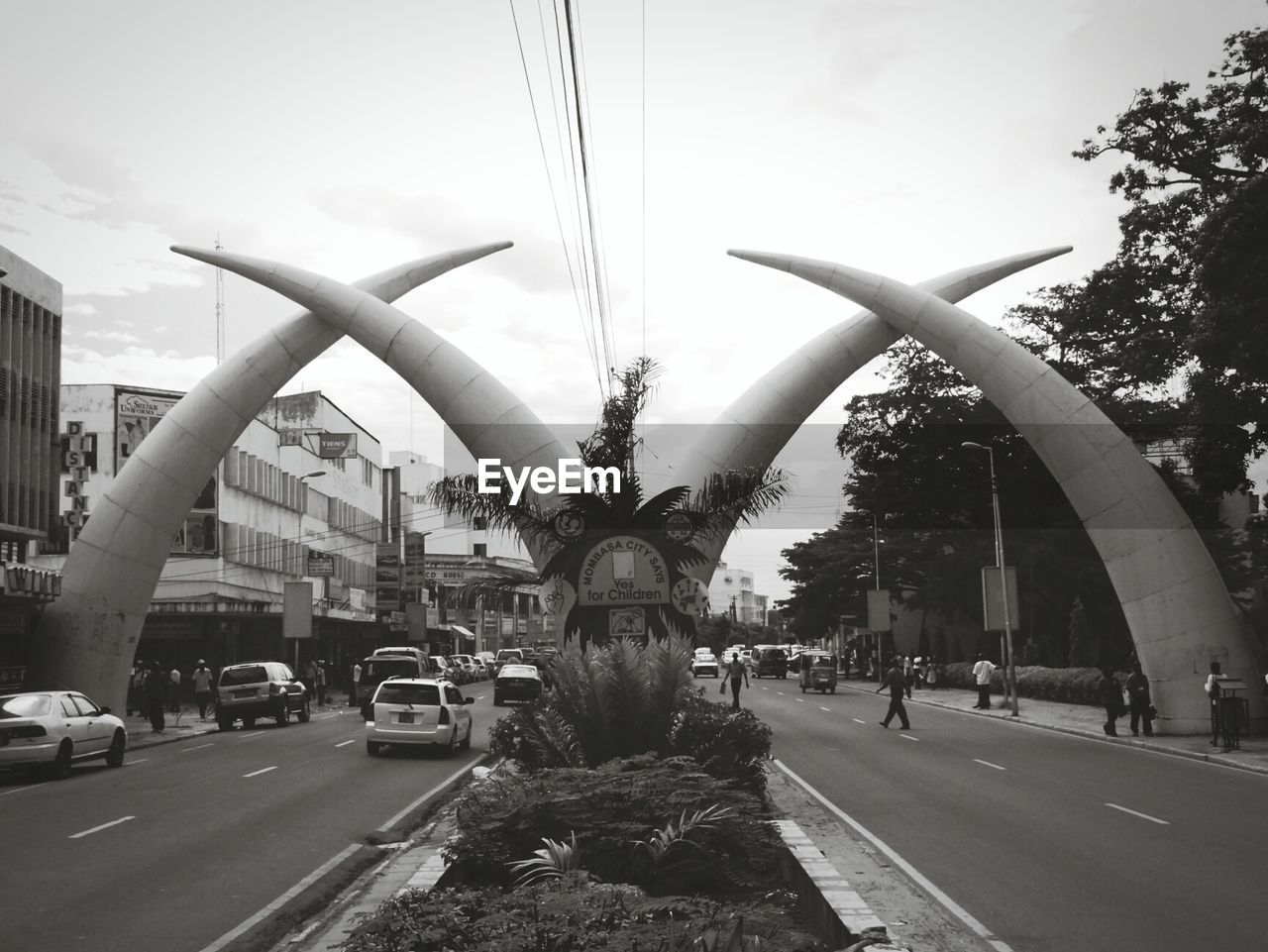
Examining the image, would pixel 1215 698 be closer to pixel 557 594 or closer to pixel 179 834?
pixel 557 594

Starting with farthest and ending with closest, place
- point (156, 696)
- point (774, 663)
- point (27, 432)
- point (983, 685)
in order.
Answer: point (774, 663) < point (983, 685) < point (156, 696) < point (27, 432)

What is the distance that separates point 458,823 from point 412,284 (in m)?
32.7

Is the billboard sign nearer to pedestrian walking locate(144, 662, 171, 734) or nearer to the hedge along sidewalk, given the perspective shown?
the hedge along sidewalk

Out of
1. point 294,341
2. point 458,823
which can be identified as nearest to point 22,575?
point 294,341

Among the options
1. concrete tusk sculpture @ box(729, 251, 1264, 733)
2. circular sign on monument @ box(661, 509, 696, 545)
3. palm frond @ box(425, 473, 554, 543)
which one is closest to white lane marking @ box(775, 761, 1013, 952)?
circular sign on monument @ box(661, 509, 696, 545)

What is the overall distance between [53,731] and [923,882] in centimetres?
1587

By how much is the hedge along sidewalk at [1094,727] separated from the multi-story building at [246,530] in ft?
82.3

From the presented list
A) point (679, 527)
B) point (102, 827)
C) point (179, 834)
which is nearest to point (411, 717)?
point (679, 527)

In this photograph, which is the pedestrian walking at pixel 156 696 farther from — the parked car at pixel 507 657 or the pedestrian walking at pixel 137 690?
the parked car at pixel 507 657

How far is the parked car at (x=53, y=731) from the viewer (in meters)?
21.1

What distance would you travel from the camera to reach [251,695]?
3553 centimetres

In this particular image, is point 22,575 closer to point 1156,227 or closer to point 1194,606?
point 1194,606

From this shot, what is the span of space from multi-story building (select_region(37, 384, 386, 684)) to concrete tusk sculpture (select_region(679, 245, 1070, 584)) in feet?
60.2

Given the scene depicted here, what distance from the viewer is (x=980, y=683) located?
42.7 meters
